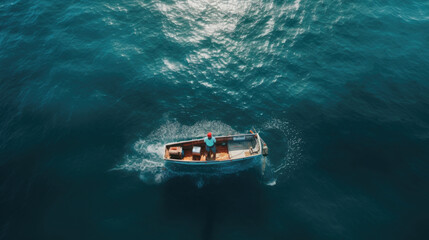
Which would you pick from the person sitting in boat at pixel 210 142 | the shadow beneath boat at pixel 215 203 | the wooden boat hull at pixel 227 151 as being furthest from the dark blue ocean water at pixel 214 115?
the person sitting in boat at pixel 210 142

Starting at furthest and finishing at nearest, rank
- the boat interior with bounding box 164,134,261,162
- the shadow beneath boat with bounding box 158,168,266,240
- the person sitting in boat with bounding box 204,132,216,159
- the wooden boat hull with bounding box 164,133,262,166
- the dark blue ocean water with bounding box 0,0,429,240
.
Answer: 1. the boat interior with bounding box 164,134,261,162
2. the wooden boat hull with bounding box 164,133,262,166
3. the person sitting in boat with bounding box 204,132,216,159
4. the dark blue ocean water with bounding box 0,0,429,240
5. the shadow beneath boat with bounding box 158,168,266,240

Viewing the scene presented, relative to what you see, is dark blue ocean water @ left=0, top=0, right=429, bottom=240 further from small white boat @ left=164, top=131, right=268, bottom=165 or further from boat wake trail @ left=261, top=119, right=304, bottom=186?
small white boat @ left=164, top=131, right=268, bottom=165

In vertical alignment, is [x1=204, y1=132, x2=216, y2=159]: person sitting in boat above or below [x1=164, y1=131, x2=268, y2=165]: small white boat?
above

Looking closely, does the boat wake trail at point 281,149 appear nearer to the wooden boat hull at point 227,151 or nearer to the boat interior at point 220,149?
the wooden boat hull at point 227,151

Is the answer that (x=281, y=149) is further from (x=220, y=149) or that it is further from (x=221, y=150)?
(x=220, y=149)

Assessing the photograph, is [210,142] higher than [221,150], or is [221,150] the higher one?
[210,142]

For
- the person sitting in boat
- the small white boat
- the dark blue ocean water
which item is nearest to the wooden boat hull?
the small white boat

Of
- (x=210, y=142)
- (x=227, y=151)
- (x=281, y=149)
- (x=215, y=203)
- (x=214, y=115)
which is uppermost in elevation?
(x=210, y=142)

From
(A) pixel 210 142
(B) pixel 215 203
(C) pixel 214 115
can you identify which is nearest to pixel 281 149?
(A) pixel 210 142
